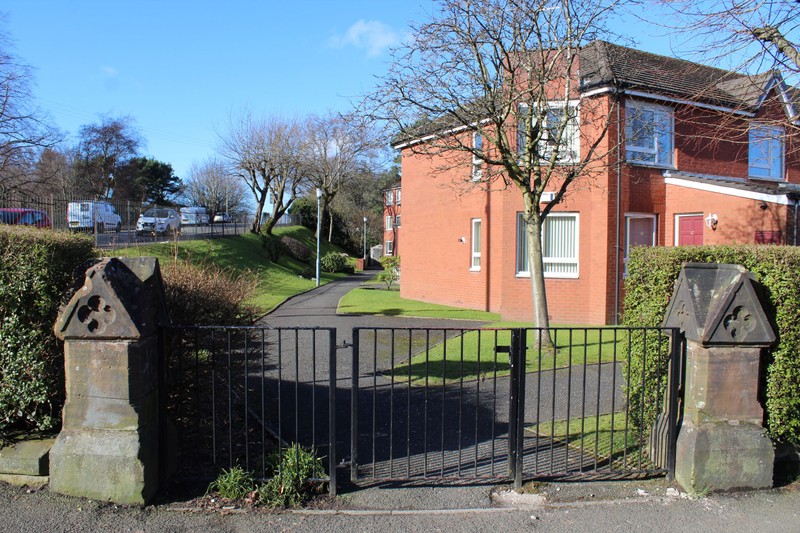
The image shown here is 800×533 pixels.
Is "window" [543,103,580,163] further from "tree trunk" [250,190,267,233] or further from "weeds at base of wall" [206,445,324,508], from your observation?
"tree trunk" [250,190,267,233]

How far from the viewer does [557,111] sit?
11375 millimetres

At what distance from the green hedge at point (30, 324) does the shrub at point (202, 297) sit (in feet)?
3.18

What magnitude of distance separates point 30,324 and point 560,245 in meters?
13.7

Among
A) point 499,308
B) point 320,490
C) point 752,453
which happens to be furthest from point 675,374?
point 499,308

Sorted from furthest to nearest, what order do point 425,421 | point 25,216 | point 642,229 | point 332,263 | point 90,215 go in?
point 332,263 < point 90,215 < point 25,216 < point 642,229 < point 425,421

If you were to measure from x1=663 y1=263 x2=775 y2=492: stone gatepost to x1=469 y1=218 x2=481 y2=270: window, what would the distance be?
14222 millimetres

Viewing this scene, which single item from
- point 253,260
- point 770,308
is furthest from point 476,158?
point 253,260

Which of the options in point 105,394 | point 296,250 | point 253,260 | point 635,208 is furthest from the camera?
point 296,250

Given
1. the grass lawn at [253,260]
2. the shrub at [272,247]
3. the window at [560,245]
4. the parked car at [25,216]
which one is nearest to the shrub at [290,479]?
the window at [560,245]

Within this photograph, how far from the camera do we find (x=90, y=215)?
893 inches

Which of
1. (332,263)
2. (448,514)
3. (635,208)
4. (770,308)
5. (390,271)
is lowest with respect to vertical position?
(448,514)

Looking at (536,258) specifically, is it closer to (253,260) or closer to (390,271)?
(390,271)

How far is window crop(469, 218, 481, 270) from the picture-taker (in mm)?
18656

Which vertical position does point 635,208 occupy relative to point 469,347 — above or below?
above
